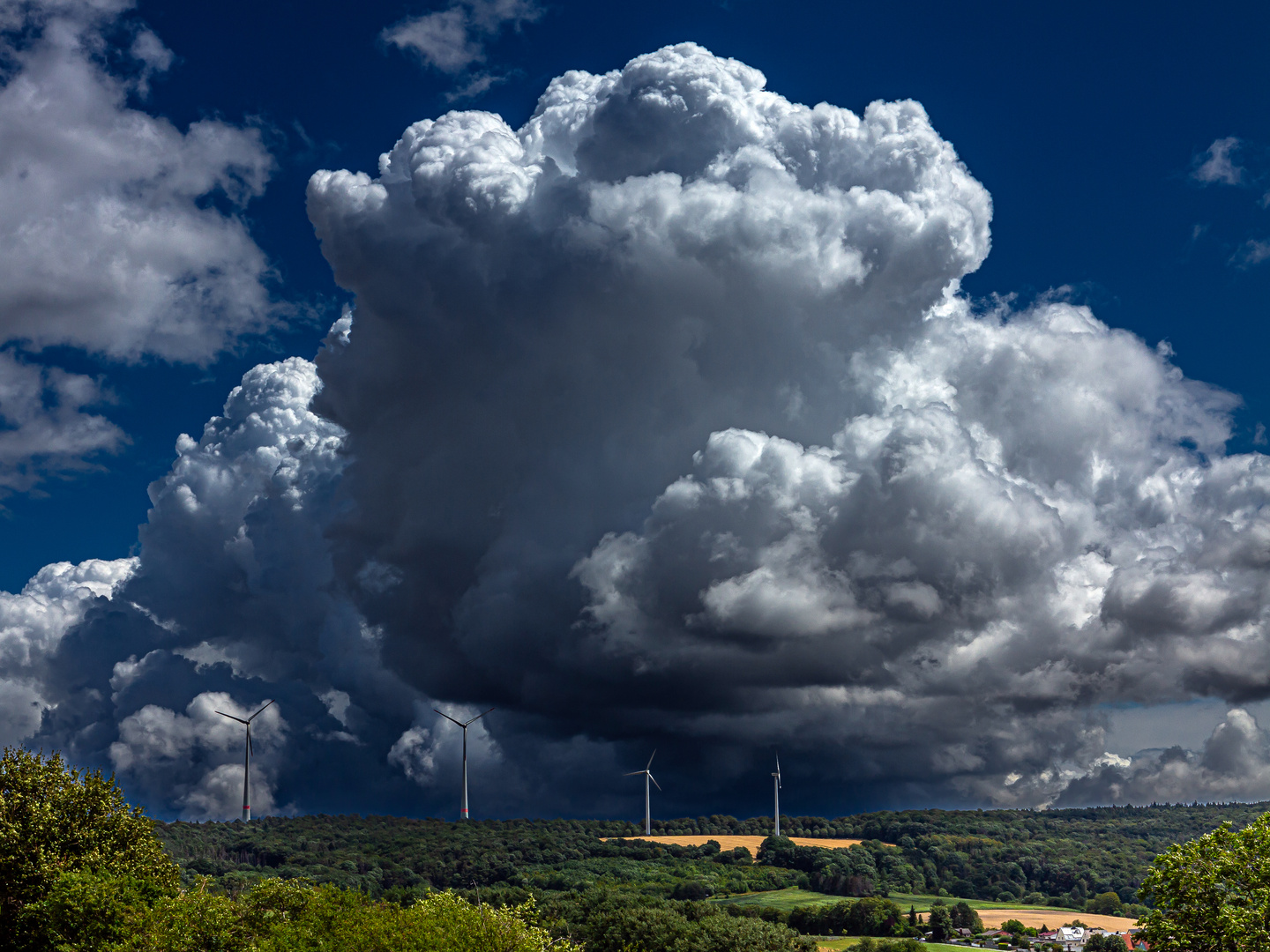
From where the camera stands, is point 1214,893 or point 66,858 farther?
point 66,858

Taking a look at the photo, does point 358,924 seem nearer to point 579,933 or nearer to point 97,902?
point 97,902

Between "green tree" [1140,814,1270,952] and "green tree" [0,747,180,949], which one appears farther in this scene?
"green tree" [0,747,180,949]

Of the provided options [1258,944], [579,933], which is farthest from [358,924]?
[579,933]

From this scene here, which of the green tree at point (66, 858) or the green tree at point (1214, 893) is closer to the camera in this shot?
the green tree at point (1214, 893)
